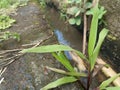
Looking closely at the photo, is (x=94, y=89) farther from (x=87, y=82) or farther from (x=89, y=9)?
(x=89, y=9)

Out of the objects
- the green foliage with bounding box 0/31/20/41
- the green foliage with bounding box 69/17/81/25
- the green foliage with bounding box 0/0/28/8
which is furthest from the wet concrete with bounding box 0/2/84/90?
the green foliage with bounding box 0/0/28/8

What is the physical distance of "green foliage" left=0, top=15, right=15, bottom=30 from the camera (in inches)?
161

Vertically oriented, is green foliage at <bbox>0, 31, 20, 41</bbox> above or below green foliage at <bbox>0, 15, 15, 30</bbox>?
above

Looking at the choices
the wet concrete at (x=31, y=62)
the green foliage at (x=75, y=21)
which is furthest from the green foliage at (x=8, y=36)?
the green foliage at (x=75, y=21)

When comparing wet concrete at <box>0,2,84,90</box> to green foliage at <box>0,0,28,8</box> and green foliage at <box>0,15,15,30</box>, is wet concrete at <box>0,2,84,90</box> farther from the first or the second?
green foliage at <box>0,0,28,8</box>

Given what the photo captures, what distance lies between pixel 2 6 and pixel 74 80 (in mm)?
3470

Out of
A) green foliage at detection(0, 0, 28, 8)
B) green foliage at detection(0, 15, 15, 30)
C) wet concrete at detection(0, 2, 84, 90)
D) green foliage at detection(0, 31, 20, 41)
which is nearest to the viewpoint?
wet concrete at detection(0, 2, 84, 90)

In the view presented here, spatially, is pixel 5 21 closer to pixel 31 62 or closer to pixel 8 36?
pixel 8 36

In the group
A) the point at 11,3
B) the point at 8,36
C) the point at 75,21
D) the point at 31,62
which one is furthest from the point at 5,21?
the point at 31,62

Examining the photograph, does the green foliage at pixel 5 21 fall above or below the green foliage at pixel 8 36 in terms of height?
below

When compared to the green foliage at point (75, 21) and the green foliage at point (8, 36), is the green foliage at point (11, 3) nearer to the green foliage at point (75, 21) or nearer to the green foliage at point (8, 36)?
the green foliage at point (8, 36)

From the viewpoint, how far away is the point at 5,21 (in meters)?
4.25

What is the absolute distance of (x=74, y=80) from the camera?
231 cm

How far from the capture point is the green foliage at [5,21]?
408 cm
